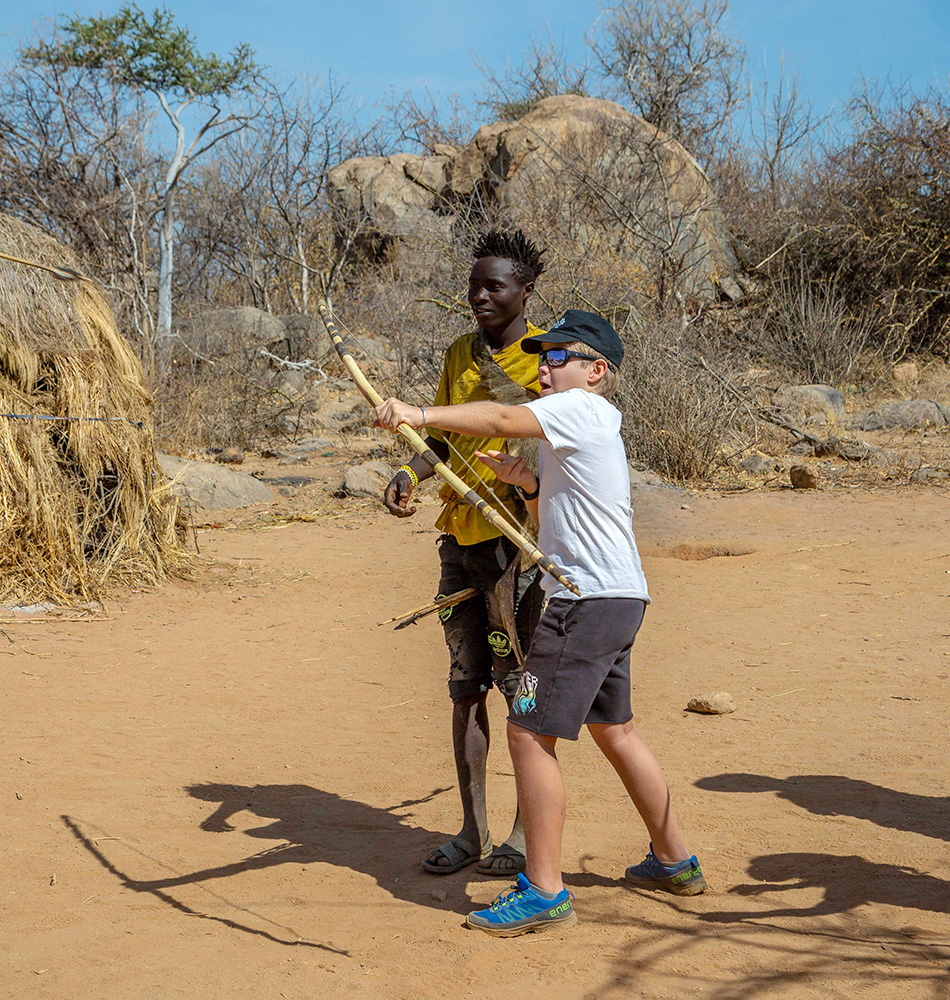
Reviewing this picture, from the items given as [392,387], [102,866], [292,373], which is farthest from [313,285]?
[102,866]

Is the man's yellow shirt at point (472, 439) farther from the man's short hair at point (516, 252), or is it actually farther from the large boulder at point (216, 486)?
the large boulder at point (216, 486)

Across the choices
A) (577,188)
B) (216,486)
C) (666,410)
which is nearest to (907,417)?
(666,410)

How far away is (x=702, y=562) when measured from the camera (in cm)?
784

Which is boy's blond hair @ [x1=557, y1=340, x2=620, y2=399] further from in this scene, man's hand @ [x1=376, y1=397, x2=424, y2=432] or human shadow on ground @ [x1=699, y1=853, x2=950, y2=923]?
human shadow on ground @ [x1=699, y1=853, x2=950, y2=923]

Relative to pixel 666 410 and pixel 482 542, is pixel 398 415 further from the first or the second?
pixel 666 410

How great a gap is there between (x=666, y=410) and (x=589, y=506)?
8.14 m

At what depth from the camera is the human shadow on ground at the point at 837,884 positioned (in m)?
2.82

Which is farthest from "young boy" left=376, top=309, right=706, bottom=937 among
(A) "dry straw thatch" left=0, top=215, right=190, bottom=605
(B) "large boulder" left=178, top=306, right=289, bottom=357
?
(B) "large boulder" left=178, top=306, right=289, bottom=357

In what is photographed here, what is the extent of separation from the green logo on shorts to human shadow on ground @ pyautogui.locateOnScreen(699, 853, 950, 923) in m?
0.90

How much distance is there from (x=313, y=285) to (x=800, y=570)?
601 inches

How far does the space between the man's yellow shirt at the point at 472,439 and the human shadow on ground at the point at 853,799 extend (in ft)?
5.00

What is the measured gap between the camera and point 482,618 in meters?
3.14

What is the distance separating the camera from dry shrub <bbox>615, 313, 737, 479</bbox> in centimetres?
1053

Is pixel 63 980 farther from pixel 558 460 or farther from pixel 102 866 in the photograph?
pixel 558 460
